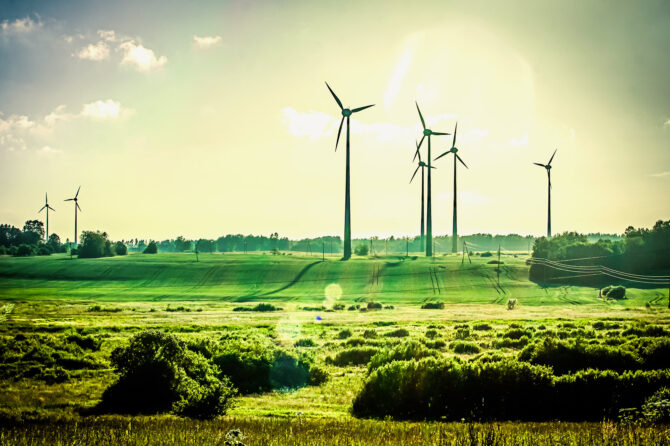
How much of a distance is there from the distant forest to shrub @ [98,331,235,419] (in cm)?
14830

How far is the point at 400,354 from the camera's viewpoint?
112 ft

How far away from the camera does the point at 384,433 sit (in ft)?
61.4

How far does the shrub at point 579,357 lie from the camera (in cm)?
2841

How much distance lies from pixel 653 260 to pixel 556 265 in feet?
92.7

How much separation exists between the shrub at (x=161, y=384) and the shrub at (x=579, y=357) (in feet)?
58.3

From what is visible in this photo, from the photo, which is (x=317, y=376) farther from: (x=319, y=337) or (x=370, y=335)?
(x=319, y=337)

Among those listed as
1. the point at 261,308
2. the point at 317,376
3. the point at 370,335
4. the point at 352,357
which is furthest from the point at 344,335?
the point at 261,308

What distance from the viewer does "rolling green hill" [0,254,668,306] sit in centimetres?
13875

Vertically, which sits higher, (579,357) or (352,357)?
(579,357)

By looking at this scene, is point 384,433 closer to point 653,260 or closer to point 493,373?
point 493,373

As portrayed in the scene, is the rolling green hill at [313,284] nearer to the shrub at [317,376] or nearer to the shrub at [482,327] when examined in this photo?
the shrub at [482,327]

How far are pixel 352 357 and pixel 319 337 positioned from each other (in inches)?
694

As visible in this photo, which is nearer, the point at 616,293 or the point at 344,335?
the point at 344,335

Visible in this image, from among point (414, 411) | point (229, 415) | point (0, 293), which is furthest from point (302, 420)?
point (0, 293)
